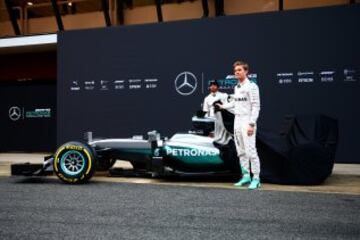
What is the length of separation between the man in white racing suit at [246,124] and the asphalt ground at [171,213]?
1.65ft

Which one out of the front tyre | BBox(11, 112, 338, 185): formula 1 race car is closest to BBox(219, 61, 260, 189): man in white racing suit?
BBox(11, 112, 338, 185): formula 1 race car

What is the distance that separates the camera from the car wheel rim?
19.9ft

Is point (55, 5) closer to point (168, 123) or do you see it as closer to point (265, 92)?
point (168, 123)

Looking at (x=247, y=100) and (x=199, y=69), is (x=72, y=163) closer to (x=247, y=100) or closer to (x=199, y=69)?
(x=247, y=100)

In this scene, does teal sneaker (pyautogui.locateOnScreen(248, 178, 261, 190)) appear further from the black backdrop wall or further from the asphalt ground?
the black backdrop wall

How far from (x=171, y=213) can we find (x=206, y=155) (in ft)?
7.93

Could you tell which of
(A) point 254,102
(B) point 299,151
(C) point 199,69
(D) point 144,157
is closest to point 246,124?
(A) point 254,102

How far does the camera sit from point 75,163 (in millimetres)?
6180

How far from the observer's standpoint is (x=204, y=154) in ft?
20.7

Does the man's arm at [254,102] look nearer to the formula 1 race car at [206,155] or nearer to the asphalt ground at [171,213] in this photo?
the formula 1 race car at [206,155]

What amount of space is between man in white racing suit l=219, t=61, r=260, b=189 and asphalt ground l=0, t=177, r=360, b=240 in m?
0.50

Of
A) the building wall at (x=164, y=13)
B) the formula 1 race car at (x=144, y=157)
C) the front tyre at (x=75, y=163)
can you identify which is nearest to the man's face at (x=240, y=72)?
the formula 1 race car at (x=144, y=157)

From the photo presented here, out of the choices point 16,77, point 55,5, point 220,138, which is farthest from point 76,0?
point 220,138

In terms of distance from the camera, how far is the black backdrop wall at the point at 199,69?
9.60 meters
